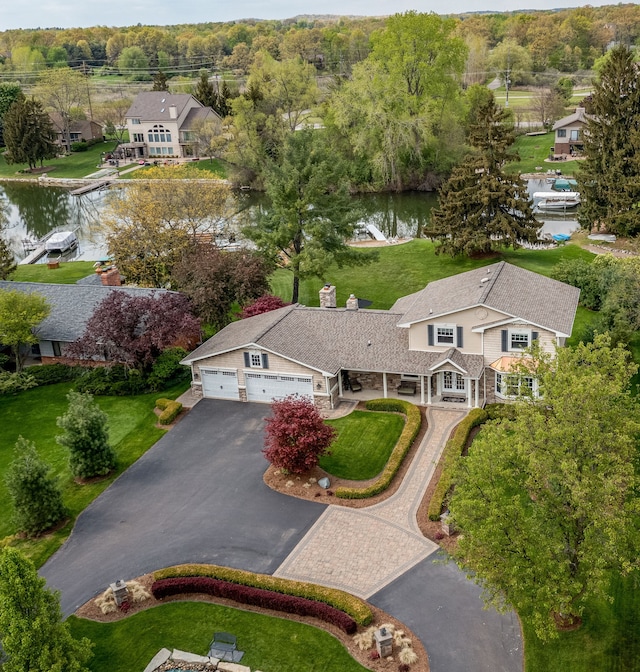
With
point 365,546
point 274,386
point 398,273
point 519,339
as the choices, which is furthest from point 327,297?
point 365,546

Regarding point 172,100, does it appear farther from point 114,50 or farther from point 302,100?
point 114,50

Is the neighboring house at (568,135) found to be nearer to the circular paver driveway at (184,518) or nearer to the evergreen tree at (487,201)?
the evergreen tree at (487,201)

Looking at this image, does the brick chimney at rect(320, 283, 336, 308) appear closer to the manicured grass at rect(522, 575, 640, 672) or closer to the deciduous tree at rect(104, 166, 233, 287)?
the deciduous tree at rect(104, 166, 233, 287)

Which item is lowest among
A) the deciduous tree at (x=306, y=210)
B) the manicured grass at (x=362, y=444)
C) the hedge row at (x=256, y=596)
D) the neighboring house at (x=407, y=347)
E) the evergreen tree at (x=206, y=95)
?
the manicured grass at (x=362, y=444)

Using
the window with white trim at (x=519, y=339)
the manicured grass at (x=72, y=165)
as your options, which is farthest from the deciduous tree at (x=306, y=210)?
the manicured grass at (x=72, y=165)

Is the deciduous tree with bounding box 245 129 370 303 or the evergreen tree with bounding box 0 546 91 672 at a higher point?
the deciduous tree with bounding box 245 129 370 303

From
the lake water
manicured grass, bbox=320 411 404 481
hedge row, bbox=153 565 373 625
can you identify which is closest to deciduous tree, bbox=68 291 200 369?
manicured grass, bbox=320 411 404 481

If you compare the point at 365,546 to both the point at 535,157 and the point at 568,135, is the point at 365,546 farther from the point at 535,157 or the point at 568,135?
the point at 535,157

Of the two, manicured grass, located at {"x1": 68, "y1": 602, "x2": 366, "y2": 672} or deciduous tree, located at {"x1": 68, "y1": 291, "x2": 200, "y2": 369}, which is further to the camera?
deciduous tree, located at {"x1": 68, "y1": 291, "x2": 200, "y2": 369}
